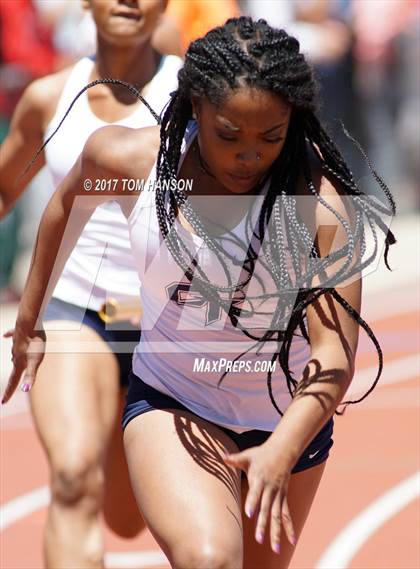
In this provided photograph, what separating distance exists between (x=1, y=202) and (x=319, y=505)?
1979 millimetres

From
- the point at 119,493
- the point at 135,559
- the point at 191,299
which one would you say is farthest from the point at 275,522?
the point at 135,559

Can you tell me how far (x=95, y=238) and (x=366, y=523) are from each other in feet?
5.89

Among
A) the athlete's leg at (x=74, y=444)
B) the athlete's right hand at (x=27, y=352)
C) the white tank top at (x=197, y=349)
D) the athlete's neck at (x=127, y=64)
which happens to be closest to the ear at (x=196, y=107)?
the white tank top at (x=197, y=349)

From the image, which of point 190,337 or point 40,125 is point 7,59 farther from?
point 190,337

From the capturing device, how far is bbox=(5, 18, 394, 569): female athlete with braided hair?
3197mm

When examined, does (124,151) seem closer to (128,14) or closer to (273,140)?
(273,140)

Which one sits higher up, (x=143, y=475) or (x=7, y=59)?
(x=143, y=475)

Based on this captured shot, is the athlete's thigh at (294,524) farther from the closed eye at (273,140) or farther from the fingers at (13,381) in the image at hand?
the closed eye at (273,140)

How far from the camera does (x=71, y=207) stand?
3734mm

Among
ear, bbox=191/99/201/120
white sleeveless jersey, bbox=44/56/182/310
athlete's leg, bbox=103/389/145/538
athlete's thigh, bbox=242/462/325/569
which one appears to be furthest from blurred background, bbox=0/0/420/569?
ear, bbox=191/99/201/120

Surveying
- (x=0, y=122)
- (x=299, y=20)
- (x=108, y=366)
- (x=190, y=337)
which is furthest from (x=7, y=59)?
(x=190, y=337)

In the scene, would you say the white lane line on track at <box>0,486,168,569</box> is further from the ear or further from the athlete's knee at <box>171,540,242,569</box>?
Answer: the ear

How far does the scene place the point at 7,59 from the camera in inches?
358

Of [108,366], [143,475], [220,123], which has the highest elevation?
[220,123]
